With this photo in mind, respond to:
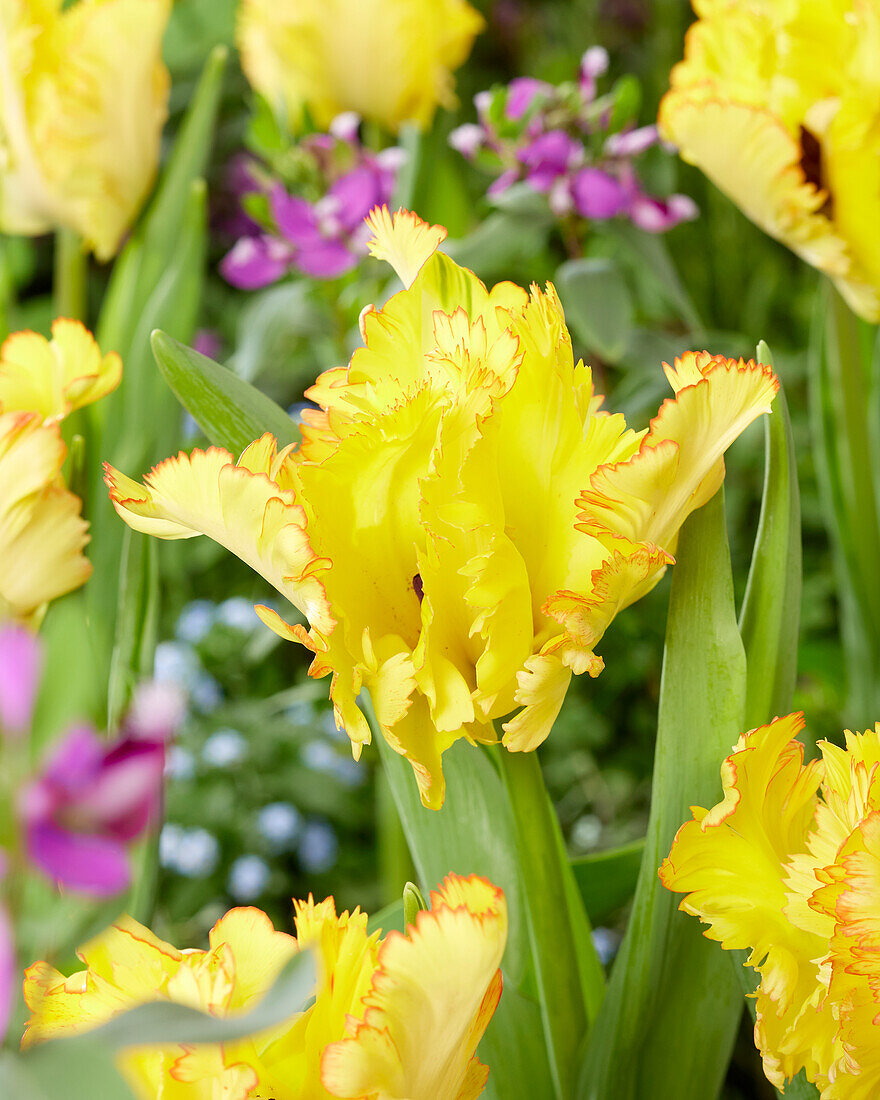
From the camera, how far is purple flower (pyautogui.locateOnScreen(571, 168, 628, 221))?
593mm

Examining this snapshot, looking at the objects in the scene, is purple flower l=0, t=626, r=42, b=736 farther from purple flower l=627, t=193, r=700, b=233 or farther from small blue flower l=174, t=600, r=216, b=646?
small blue flower l=174, t=600, r=216, b=646

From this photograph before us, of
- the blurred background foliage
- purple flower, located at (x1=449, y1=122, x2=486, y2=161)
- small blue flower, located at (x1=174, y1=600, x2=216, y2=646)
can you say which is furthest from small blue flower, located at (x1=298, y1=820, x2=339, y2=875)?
purple flower, located at (x1=449, y1=122, x2=486, y2=161)

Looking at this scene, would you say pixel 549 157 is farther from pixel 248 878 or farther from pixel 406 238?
pixel 248 878

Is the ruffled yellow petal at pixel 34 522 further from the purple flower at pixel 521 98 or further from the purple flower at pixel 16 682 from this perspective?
the purple flower at pixel 521 98

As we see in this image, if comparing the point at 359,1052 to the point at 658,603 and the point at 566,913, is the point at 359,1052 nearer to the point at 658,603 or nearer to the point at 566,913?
the point at 566,913

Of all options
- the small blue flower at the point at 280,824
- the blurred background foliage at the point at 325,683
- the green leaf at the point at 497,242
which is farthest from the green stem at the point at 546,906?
the small blue flower at the point at 280,824

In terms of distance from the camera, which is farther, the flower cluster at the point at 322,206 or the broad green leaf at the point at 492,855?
the flower cluster at the point at 322,206

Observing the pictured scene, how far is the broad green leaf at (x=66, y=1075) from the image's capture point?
0.13 meters

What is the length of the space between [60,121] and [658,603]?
1.56ft

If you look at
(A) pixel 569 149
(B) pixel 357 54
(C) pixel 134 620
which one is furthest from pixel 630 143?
(C) pixel 134 620

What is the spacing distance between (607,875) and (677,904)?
11cm

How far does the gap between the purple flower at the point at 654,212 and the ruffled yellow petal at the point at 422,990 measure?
50 centimetres

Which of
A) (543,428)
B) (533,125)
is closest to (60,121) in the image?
(533,125)

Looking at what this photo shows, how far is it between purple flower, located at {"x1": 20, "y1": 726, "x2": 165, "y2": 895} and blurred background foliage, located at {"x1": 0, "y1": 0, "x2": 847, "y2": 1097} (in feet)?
1.39
